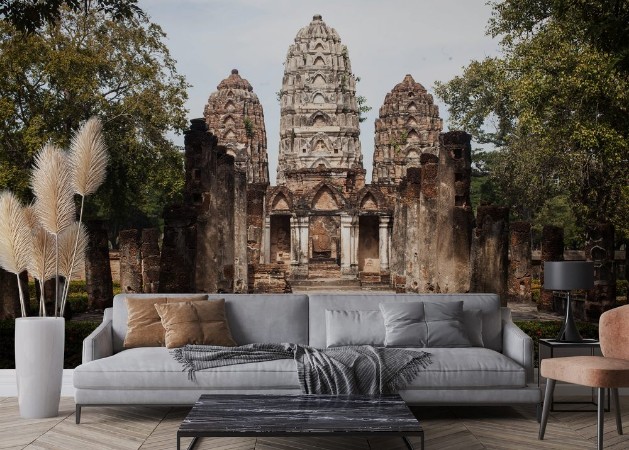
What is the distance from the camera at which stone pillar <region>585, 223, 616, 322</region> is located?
46.5ft

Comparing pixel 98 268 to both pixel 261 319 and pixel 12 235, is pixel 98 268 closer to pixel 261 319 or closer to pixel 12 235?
pixel 12 235

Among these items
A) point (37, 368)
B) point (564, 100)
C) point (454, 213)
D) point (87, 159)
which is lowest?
point (37, 368)

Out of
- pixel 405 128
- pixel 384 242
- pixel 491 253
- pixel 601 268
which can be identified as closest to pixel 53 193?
pixel 491 253

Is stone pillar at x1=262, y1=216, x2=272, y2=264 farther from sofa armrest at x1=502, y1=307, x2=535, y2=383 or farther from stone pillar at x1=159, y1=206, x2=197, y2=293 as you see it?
sofa armrest at x1=502, y1=307, x2=535, y2=383

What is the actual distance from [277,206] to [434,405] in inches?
974

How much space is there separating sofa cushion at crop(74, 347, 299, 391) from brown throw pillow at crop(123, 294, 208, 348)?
0.59m

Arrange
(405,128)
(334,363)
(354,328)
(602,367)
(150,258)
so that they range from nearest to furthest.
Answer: (602,367) < (334,363) < (354,328) < (150,258) < (405,128)

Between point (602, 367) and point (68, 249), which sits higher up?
point (68, 249)

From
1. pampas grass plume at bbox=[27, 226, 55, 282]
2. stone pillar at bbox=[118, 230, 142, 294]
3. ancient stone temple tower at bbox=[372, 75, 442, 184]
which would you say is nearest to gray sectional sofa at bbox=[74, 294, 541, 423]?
pampas grass plume at bbox=[27, 226, 55, 282]

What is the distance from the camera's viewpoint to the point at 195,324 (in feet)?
24.1

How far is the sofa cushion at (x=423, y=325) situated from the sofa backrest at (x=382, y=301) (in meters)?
0.21

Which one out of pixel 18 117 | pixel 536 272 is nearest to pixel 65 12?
pixel 18 117

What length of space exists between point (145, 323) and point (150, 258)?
1040 cm

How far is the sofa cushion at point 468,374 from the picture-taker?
686cm
